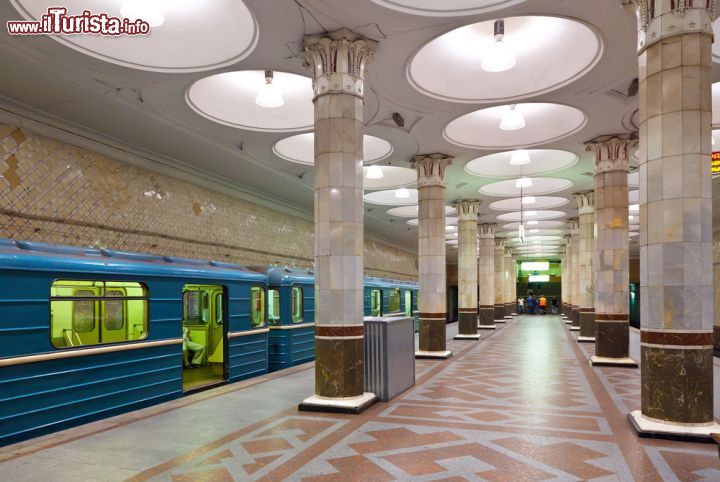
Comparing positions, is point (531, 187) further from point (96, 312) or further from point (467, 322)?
point (96, 312)

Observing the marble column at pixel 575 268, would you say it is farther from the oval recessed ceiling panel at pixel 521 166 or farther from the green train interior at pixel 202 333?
the green train interior at pixel 202 333

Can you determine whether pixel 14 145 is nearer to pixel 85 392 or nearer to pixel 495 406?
pixel 85 392

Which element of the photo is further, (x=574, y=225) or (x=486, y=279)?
(x=574, y=225)

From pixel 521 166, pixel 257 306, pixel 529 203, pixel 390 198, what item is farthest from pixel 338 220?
pixel 529 203

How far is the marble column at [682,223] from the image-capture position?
6262 millimetres

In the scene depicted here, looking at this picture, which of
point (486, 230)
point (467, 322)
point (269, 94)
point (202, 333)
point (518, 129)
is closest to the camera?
point (269, 94)

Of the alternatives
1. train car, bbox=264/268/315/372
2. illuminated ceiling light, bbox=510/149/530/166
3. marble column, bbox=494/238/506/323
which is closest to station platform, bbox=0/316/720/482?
train car, bbox=264/268/315/372

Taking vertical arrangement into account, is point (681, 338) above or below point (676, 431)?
above

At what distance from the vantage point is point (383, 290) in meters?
20.0

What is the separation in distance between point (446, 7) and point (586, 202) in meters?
14.6

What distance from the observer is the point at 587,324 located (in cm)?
1941

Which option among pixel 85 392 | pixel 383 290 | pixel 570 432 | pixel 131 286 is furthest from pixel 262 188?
pixel 570 432

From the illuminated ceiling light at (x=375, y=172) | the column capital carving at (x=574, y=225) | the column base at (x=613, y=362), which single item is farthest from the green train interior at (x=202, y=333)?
the column capital carving at (x=574, y=225)

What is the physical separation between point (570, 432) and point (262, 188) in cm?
1278
